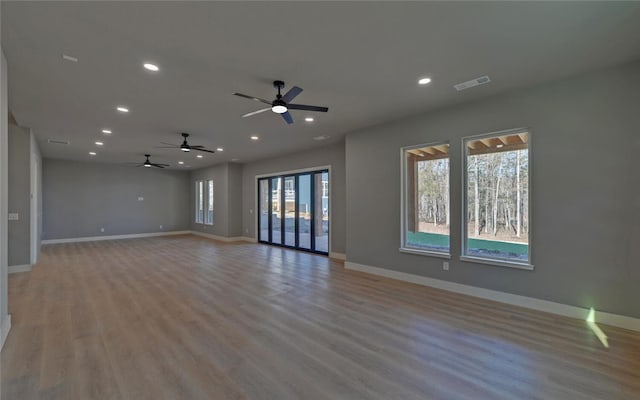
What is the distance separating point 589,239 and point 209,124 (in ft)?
19.3

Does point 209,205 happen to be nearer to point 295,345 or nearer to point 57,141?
point 57,141

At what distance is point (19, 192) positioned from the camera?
5730 millimetres

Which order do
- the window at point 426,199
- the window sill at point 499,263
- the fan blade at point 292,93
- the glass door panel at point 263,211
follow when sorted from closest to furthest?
the fan blade at point 292,93 < the window sill at point 499,263 < the window at point 426,199 < the glass door panel at point 263,211

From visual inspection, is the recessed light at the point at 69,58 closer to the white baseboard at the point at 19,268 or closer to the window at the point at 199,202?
the white baseboard at the point at 19,268

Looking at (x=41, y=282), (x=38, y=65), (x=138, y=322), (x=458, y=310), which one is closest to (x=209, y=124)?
(x=38, y=65)

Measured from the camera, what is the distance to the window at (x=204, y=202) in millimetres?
11641

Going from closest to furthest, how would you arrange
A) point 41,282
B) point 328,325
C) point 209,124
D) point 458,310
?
point 328,325 → point 458,310 → point 41,282 → point 209,124

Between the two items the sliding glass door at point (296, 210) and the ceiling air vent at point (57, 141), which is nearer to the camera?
the ceiling air vent at point (57, 141)

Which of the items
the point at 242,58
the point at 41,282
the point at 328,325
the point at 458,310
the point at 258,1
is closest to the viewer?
the point at 258,1

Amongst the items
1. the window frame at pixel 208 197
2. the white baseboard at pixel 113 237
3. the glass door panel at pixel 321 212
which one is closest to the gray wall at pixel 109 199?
the white baseboard at pixel 113 237

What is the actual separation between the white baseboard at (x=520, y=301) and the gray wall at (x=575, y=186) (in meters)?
0.07

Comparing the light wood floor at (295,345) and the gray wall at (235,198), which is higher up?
the gray wall at (235,198)

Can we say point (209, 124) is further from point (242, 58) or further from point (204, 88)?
point (242, 58)

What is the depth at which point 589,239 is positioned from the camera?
3449 millimetres
